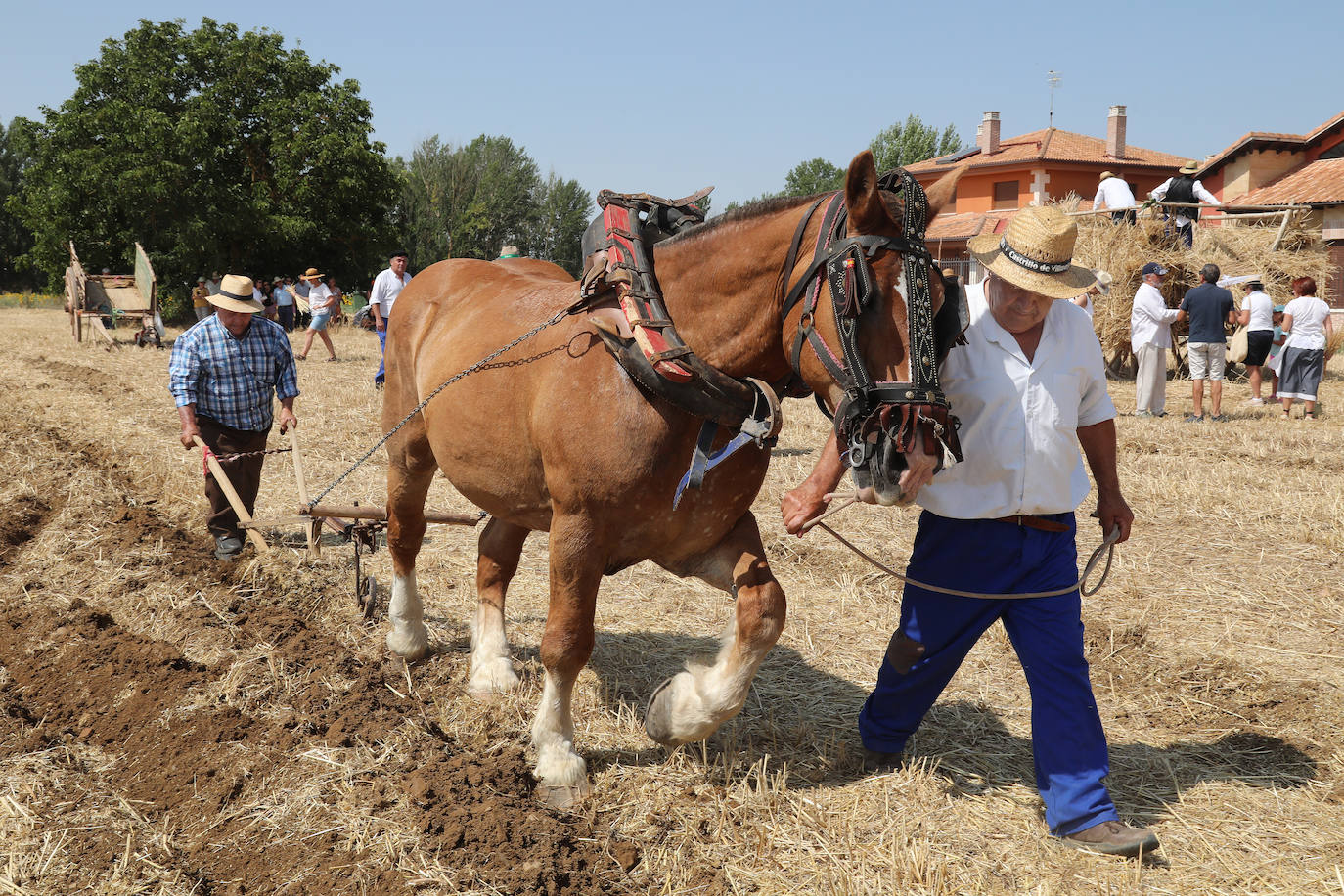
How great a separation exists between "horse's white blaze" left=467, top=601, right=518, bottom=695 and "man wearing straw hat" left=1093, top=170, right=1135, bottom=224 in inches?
590

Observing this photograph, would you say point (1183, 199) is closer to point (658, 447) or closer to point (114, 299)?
point (658, 447)

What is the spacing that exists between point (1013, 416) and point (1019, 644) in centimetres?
79

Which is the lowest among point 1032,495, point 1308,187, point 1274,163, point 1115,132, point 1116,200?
point 1032,495

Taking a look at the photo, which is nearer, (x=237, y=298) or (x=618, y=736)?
(x=618, y=736)

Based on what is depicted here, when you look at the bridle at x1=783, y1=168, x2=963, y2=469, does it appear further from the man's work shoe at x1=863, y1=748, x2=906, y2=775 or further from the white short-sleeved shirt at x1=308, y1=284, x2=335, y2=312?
the white short-sleeved shirt at x1=308, y1=284, x2=335, y2=312

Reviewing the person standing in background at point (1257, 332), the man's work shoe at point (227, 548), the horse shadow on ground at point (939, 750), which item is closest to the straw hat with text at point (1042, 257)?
the horse shadow on ground at point (939, 750)

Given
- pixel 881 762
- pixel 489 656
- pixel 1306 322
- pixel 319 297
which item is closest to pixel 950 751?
pixel 881 762

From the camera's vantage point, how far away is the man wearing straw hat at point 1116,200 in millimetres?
16250

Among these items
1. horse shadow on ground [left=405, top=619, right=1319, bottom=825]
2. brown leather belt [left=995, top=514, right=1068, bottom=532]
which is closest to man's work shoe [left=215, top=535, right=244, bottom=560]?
horse shadow on ground [left=405, top=619, right=1319, bottom=825]

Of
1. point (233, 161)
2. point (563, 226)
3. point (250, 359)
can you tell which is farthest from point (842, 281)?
point (563, 226)

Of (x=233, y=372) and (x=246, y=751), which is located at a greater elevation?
(x=233, y=372)

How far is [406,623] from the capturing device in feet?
15.4

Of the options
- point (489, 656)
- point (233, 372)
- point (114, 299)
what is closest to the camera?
point (489, 656)

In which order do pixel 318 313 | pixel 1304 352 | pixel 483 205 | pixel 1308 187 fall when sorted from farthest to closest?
pixel 483 205
pixel 1308 187
pixel 318 313
pixel 1304 352
